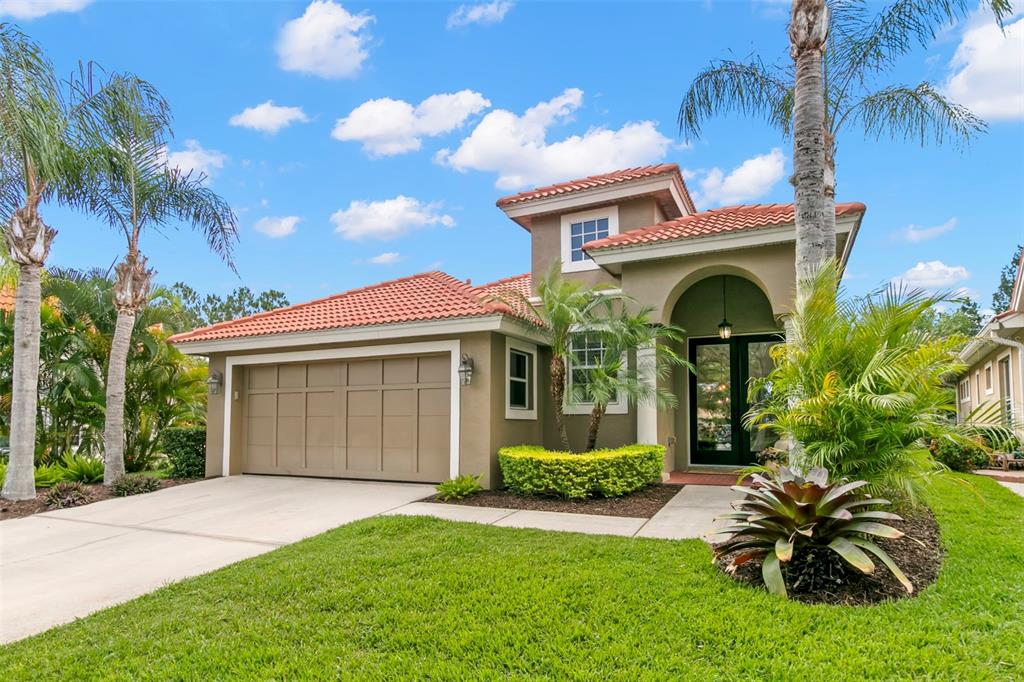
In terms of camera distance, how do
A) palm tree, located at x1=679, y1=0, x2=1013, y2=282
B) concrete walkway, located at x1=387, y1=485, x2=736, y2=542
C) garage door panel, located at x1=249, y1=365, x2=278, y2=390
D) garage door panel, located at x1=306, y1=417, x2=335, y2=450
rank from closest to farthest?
concrete walkway, located at x1=387, y1=485, x2=736, y2=542 < palm tree, located at x1=679, y1=0, x2=1013, y2=282 < garage door panel, located at x1=306, y1=417, x2=335, y2=450 < garage door panel, located at x1=249, y1=365, x2=278, y2=390

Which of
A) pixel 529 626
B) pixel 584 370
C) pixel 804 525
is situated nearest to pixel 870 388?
pixel 804 525

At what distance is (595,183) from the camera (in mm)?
12664

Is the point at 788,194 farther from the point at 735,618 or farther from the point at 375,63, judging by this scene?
the point at 375,63

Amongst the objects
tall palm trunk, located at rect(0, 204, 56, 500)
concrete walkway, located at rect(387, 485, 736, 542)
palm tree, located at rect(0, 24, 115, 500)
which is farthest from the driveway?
palm tree, located at rect(0, 24, 115, 500)

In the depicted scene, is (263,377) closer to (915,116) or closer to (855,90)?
(855,90)

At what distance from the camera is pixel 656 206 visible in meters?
12.6

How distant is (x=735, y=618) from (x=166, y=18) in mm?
13717

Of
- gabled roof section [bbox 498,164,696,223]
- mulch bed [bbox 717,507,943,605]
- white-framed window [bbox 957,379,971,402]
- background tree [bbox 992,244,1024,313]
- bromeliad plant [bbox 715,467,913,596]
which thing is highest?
background tree [bbox 992,244,1024,313]

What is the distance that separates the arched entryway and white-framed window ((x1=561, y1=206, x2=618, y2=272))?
2130 mm

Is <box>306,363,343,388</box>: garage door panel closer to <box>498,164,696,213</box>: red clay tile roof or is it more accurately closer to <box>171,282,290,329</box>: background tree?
<box>498,164,696,213</box>: red clay tile roof

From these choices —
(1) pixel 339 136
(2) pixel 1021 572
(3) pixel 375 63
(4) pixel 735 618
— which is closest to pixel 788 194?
(2) pixel 1021 572

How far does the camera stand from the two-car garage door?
10867 millimetres

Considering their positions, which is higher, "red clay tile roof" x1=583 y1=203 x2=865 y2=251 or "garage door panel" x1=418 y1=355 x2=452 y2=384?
"red clay tile roof" x1=583 y1=203 x2=865 y2=251

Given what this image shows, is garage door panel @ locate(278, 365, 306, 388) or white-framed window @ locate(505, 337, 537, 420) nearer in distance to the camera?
white-framed window @ locate(505, 337, 537, 420)
